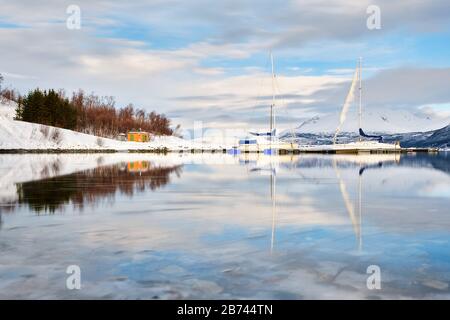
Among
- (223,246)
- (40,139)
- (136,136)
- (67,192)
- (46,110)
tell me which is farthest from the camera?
(136,136)

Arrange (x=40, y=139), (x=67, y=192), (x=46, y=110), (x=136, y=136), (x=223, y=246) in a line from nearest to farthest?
(x=223, y=246)
(x=67, y=192)
(x=40, y=139)
(x=46, y=110)
(x=136, y=136)

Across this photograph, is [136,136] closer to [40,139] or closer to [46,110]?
[46,110]

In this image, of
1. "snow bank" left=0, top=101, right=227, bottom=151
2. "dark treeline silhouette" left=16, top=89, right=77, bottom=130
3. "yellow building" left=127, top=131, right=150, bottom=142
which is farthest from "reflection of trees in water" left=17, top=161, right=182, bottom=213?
"yellow building" left=127, top=131, right=150, bottom=142

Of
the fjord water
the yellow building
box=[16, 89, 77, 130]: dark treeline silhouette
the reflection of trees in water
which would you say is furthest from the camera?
the yellow building

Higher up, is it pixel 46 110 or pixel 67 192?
pixel 46 110

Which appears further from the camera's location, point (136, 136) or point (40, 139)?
point (136, 136)

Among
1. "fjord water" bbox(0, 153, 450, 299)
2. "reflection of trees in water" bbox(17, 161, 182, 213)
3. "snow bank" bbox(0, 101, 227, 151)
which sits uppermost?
"snow bank" bbox(0, 101, 227, 151)

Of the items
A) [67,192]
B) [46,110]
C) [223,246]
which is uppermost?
[46,110]

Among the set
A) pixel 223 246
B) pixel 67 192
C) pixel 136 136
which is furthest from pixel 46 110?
pixel 223 246

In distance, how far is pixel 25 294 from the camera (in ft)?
25.0

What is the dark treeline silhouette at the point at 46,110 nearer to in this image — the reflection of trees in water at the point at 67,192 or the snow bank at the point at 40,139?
the snow bank at the point at 40,139

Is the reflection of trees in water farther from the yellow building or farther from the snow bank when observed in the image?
the yellow building

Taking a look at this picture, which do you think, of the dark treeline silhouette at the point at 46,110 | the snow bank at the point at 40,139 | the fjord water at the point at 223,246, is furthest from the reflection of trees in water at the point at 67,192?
the dark treeline silhouette at the point at 46,110
